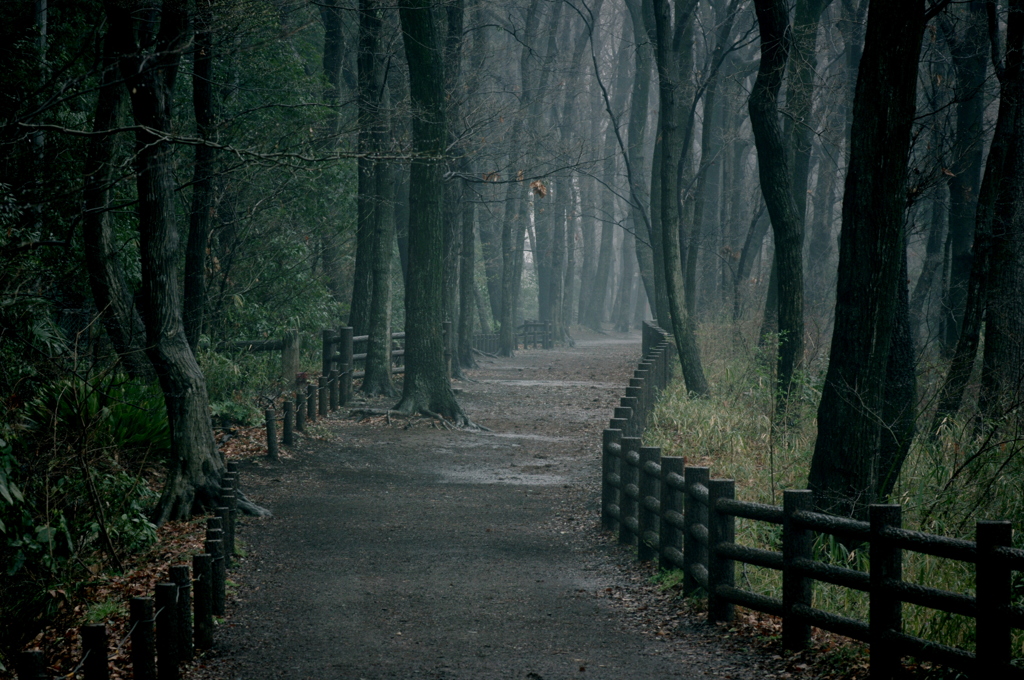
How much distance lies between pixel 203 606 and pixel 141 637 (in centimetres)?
124

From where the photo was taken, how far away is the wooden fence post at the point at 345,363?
1870cm

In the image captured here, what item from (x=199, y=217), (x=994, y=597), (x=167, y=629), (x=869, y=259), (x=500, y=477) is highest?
(x=199, y=217)

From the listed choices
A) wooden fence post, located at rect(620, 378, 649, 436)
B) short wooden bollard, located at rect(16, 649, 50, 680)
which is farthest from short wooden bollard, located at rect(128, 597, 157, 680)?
wooden fence post, located at rect(620, 378, 649, 436)

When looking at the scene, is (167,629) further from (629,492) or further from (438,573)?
(629,492)

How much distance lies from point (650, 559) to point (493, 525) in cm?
240

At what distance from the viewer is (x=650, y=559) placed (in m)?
9.02

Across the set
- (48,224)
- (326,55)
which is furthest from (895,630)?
(326,55)

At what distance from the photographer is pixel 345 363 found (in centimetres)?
1930

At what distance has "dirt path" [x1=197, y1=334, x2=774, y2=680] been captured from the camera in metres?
6.46

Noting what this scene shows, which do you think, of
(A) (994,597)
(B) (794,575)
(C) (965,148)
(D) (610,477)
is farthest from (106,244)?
(C) (965,148)

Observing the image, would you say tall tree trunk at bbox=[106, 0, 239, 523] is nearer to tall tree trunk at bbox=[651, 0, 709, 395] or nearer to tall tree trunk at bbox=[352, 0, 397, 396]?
tall tree trunk at bbox=[352, 0, 397, 396]

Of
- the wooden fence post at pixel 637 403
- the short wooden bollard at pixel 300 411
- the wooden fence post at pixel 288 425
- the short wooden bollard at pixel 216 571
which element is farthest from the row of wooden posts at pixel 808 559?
the short wooden bollard at pixel 300 411

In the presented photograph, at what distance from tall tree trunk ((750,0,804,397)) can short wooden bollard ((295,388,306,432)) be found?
7.82 m

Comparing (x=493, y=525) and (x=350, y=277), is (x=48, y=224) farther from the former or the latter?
(x=350, y=277)
